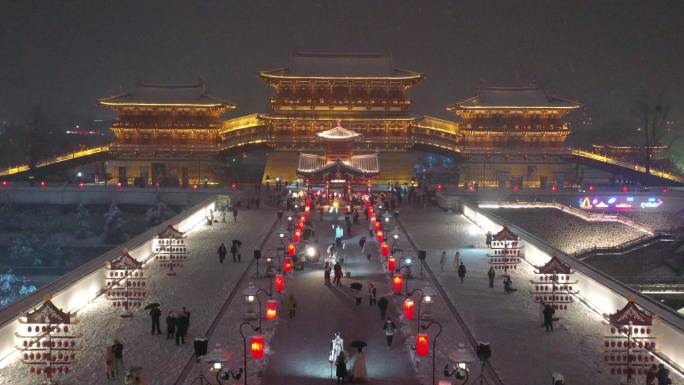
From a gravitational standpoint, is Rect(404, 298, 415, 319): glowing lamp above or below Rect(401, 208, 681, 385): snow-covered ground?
above

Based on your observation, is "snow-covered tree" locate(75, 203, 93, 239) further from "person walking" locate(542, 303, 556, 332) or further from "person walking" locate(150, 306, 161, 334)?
"person walking" locate(542, 303, 556, 332)

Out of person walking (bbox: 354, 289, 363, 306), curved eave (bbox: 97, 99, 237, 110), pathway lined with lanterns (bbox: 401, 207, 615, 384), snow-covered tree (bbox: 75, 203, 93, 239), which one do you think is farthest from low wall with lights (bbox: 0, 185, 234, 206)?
person walking (bbox: 354, 289, 363, 306)

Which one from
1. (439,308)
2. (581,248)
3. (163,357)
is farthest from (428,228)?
(163,357)

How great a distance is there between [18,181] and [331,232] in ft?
101

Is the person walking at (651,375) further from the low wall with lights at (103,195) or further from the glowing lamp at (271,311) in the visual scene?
the low wall with lights at (103,195)

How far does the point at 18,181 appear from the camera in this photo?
178ft

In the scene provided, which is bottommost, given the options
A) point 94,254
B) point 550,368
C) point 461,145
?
point 94,254

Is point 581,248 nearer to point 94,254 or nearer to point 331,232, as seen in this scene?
point 331,232

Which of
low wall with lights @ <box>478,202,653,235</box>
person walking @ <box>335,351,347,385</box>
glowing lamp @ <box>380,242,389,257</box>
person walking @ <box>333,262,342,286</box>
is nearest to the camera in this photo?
person walking @ <box>335,351,347,385</box>

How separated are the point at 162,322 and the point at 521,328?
1094 cm

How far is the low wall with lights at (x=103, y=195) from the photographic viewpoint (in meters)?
48.8

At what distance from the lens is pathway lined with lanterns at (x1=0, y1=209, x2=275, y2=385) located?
1700 centimetres

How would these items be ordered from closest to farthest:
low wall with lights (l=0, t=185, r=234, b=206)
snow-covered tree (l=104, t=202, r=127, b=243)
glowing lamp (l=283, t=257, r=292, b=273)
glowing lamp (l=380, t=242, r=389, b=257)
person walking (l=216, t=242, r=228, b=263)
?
glowing lamp (l=283, t=257, r=292, b=273) < person walking (l=216, t=242, r=228, b=263) < glowing lamp (l=380, t=242, r=389, b=257) < snow-covered tree (l=104, t=202, r=127, b=243) < low wall with lights (l=0, t=185, r=234, b=206)

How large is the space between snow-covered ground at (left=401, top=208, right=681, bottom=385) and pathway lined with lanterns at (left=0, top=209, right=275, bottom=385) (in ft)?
26.9
